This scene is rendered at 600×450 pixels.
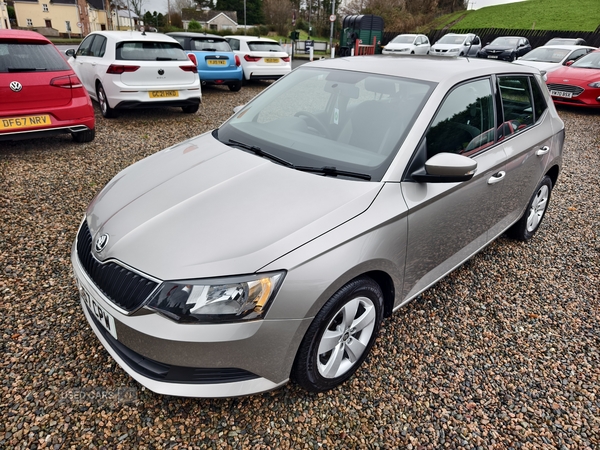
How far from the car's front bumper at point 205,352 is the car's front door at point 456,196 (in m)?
0.97

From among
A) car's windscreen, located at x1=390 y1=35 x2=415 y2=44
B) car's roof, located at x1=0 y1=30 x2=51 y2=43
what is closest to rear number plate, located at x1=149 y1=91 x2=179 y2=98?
car's roof, located at x1=0 y1=30 x2=51 y2=43

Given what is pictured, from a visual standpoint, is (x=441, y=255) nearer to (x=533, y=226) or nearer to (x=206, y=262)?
(x=206, y=262)

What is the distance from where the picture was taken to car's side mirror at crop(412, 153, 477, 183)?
2.33 metres

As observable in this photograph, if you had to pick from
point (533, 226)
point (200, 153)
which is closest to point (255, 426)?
point (200, 153)

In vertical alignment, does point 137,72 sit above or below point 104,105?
above

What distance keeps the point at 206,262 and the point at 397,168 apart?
1.19m

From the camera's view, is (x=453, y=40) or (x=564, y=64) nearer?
(x=564, y=64)

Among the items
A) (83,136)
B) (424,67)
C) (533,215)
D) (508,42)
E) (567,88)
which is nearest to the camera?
(424,67)

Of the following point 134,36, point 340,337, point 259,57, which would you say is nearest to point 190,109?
point 134,36

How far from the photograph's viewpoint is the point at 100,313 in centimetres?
211

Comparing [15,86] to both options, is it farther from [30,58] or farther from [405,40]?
[405,40]

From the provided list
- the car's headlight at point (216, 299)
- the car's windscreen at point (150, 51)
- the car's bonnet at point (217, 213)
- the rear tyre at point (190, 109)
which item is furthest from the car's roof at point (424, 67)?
the rear tyre at point (190, 109)

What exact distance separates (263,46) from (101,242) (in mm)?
11995

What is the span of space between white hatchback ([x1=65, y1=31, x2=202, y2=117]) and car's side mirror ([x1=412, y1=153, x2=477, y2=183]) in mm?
6744
